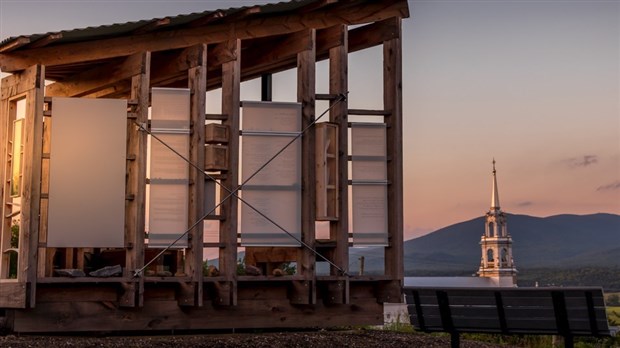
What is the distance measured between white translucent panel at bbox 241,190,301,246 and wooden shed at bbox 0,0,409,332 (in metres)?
0.02

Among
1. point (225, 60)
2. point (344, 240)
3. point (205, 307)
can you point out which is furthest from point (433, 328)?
point (225, 60)

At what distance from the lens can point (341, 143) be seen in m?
15.4

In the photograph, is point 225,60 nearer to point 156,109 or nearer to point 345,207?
point 156,109

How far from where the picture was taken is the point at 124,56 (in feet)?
49.8

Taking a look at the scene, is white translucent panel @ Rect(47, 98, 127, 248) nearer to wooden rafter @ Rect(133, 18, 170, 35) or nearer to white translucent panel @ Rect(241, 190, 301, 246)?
wooden rafter @ Rect(133, 18, 170, 35)

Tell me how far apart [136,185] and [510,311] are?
16.8 feet

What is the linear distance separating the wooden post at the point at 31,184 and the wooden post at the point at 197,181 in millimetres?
1981

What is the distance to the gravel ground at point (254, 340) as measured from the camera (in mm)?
14031

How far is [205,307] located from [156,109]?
9.10 feet

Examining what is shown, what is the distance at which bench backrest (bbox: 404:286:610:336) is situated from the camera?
1231cm

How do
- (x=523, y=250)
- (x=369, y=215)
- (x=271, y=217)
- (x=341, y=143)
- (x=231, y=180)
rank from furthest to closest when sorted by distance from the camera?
(x=523, y=250), (x=369, y=215), (x=341, y=143), (x=271, y=217), (x=231, y=180)

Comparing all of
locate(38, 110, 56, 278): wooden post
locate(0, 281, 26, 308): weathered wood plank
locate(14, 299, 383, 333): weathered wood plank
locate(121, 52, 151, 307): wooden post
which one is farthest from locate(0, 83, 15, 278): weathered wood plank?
locate(121, 52, 151, 307): wooden post

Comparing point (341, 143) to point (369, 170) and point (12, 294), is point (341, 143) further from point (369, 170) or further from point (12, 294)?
point (12, 294)

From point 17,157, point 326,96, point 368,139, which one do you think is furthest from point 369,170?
point 17,157
